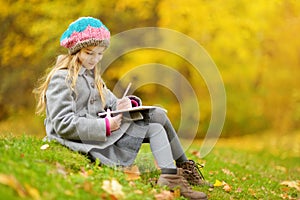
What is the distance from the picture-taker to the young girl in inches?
150

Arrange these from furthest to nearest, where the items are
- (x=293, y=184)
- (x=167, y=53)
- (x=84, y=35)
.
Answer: (x=167, y=53), (x=293, y=184), (x=84, y=35)

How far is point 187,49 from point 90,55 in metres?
7.12

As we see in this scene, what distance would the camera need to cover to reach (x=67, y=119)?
379cm

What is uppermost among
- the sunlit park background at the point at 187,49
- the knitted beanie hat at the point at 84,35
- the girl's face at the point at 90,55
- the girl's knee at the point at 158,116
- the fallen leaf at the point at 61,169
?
the sunlit park background at the point at 187,49

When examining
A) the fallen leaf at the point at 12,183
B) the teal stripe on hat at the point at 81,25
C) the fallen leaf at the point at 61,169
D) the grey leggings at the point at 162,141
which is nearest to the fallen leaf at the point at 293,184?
the grey leggings at the point at 162,141

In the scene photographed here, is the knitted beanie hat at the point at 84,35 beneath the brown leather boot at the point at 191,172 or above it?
above

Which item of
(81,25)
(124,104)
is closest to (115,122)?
(124,104)

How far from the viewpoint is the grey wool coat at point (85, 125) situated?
381 cm

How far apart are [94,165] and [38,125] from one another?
280 inches

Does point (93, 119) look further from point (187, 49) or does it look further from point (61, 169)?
point (187, 49)

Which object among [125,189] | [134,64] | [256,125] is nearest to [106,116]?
[125,189]

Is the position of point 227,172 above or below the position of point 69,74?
below

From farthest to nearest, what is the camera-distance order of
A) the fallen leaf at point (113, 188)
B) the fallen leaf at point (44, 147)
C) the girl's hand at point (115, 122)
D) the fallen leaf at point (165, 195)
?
the girl's hand at point (115, 122) < the fallen leaf at point (44, 147) < the fallen leaf at point (165, 195) < the fallen leaf at point (113, 188)

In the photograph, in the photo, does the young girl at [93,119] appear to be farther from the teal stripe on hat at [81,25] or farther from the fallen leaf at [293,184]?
the fallen leaf at [293,184]
